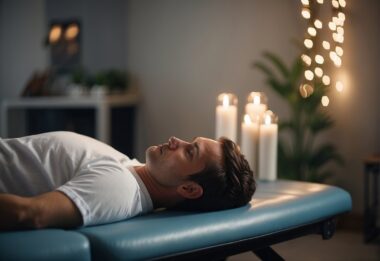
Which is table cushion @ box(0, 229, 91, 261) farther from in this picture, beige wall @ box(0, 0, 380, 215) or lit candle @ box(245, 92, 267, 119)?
beige wall @ box(0, 0, 380, 215)

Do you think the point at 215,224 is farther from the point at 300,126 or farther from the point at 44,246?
the point at 300,126

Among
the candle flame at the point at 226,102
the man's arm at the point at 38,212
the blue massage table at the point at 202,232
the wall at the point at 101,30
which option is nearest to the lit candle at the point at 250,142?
the candle flame at the point at 226,102

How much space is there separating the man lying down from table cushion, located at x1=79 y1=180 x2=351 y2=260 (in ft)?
0.14

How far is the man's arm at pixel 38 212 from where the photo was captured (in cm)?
145

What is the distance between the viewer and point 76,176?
1646 millimetres

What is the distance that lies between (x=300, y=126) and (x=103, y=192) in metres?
2.85

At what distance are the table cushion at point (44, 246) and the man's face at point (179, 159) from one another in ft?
1.38

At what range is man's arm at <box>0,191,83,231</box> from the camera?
4.76 ft

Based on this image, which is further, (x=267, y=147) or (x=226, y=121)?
(x=226, y=121)

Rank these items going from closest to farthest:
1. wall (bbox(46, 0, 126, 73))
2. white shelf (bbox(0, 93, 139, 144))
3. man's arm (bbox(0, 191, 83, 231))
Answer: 1. man's arm (bbox(0, 191, 83, 231))
2. white shelf (bbox(0, 93, 139, 144))
3. wall (bbox(46, 0, 126, 73))

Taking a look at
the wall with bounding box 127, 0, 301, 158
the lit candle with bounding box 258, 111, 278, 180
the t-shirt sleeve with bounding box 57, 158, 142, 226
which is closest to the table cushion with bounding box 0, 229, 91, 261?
the t-shirt sleeve with bounding box 57, 158, 142, 226

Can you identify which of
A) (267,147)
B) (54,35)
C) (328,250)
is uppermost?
(54,35)

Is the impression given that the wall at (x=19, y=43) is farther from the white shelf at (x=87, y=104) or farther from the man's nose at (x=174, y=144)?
the man's nose at (x=174, y=144)

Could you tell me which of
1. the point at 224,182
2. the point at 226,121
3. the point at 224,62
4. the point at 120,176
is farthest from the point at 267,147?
the point at 224,62
